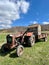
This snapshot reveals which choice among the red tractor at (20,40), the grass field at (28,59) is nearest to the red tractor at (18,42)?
the red tractor at (20,40)

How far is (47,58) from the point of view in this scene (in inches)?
298

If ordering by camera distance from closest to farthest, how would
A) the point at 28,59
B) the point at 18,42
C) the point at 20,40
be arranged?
1. the point at 28,59
2. the point at 18,42
3. the point at 20,40

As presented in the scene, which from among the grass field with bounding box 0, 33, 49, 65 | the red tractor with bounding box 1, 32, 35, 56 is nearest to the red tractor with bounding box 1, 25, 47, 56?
the red tractor with bounding box 1, 32, 35, 56

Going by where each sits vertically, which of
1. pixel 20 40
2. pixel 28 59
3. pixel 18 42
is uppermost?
pixel 20 40

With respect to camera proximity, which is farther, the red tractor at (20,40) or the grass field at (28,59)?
the red tractor at (20,40)

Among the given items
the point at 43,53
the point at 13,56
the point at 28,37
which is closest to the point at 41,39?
the point at 28,37

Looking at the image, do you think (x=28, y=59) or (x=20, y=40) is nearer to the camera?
(x=28, y=59)

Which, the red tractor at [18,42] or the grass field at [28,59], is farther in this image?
the red tractor at [18,42]

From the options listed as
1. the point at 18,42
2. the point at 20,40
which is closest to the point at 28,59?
the point at 18,42

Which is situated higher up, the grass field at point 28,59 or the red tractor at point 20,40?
the red tractor at point 20,40

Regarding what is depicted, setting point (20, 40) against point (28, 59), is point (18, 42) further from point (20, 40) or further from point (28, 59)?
point (28, 59)

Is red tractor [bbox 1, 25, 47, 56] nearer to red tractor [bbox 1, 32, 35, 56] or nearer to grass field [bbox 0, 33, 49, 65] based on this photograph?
red tractor [bbox 1, 32, 35, 56]

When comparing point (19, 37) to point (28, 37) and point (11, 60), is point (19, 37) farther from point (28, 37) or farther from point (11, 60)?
point (11, 60)

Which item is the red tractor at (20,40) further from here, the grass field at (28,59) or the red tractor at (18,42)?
the grass field at (28,59)
